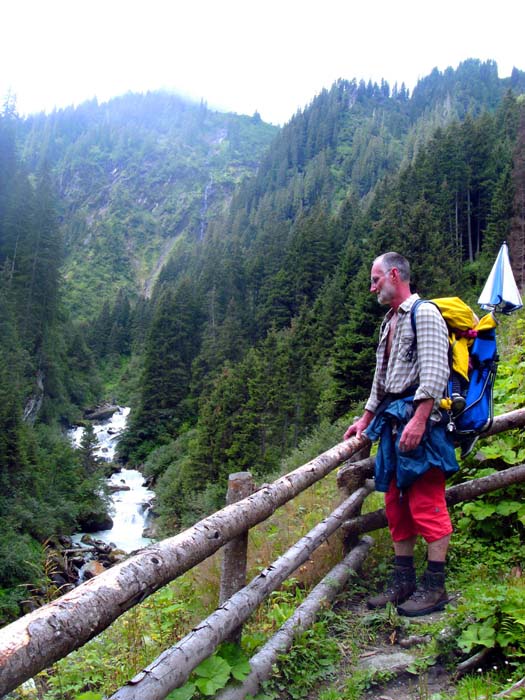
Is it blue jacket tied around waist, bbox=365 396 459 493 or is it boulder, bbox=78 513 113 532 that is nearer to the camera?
blue jacket tied around waist, bbox=365 396 459 493

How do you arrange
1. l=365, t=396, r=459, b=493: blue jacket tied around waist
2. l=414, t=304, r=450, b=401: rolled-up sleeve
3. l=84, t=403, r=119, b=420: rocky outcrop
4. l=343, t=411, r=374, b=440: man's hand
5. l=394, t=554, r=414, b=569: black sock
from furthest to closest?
1. l=84, t=403, r=119, b=420: rocky outcrop
2. l=343, t=411, r=374, b=440: man's hand
3. l=394, t=554, r=414, b=569: black sock
4. l=365, t=396, r=459, b=493: blue jacket tied around waist
5. l=414, t=304, r=450, b=401: rolled-up sleeve

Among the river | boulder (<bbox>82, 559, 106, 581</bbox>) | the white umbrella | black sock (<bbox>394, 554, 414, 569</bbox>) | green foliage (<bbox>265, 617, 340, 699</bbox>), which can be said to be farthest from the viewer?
the river

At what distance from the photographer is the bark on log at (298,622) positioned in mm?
2879

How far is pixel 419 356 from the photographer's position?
12.2 ft

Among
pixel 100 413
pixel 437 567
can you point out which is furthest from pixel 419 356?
pixel 100 413

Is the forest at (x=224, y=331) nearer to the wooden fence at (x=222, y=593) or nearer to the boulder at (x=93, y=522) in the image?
the boulder at (x=93, y=522)

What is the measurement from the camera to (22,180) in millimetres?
69438

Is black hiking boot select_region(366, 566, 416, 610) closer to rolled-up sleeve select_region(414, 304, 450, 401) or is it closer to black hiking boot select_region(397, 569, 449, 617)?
black hiking boot select_region(397, 569, 449, 617)

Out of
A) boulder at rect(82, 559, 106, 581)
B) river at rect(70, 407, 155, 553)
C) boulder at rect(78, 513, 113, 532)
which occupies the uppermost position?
boulder at rect(82, 559, 106, 581)

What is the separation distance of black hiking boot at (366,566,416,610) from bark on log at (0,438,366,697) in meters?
1.50

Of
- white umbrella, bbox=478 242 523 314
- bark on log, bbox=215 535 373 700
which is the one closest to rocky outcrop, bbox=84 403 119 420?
white umbrella, bbox=478 242 523 314

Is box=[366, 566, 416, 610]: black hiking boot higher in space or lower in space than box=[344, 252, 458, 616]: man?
lower

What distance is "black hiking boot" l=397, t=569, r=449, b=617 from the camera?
3.82m

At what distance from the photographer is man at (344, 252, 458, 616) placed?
144 inches
